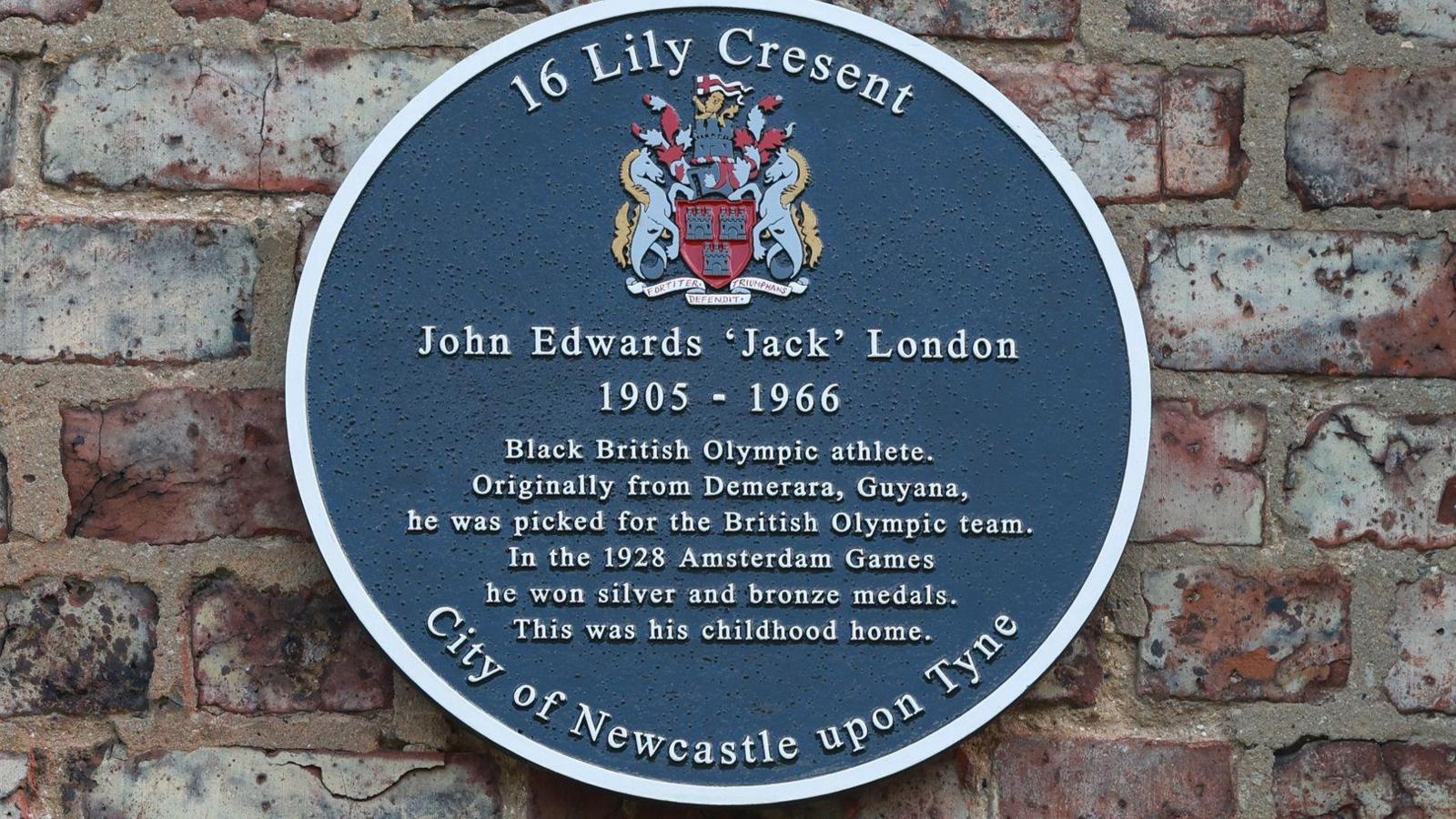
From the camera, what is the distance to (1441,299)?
2266mm

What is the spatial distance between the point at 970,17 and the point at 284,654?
4.05ft

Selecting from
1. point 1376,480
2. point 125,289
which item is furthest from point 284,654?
point 1376,480

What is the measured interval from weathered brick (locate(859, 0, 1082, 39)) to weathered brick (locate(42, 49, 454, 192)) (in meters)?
0.65

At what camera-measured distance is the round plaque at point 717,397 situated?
2.07 m

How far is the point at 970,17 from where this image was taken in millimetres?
2299

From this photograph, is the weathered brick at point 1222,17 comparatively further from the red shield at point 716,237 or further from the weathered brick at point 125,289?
the weathered brick at point 125,289

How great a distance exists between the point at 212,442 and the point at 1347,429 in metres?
1.49

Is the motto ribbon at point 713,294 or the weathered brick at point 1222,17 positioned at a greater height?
the weathered brick at point 1222,17

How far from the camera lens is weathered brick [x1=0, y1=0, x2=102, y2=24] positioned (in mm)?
2260

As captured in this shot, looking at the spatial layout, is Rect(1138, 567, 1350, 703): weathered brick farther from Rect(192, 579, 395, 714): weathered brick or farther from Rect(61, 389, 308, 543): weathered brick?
Rect(61, 389, 308, 543): weathered brick

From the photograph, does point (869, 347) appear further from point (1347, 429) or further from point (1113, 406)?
point (1347, 429)

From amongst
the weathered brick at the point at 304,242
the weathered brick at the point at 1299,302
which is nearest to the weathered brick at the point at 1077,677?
the weathered brick at the point at 1299,302

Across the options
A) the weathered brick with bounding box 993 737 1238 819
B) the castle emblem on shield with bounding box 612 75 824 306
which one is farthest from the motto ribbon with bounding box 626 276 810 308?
the weathered brick with bounding box 993 737 1238 819

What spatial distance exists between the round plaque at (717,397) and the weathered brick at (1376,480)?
0.30 meters
